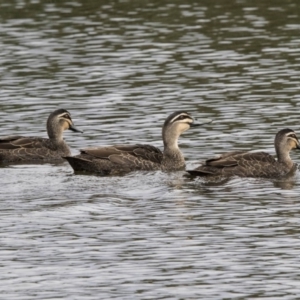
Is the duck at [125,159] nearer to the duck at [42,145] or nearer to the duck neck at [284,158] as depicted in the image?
the duck neck at [284,158]

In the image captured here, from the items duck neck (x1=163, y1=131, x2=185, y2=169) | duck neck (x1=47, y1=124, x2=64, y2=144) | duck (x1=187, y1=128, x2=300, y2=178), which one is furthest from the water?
duck neck (x1=47, y1=124, x2=64, y2=144)

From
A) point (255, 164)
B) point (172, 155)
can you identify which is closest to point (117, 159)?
point (172, 155)

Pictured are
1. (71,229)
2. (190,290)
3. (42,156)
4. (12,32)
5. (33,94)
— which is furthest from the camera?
(12,32)

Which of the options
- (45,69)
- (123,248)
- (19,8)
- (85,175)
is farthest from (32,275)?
(19,8)

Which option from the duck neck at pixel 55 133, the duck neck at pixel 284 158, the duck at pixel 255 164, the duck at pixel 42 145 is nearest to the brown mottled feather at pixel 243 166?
the duck at pixel 255 164

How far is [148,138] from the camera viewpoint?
26.2 meters

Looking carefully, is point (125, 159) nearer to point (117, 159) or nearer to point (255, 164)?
point (117, 159)

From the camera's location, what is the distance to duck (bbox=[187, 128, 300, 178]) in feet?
72.6

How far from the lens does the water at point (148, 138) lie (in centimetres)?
1603

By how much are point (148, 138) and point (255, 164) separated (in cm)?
420

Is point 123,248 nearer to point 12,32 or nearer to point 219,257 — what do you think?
point 219,257

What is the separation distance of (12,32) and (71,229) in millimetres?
21882

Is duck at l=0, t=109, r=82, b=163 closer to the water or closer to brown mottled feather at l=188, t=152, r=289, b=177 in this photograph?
the water

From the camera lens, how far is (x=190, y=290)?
15.2m
